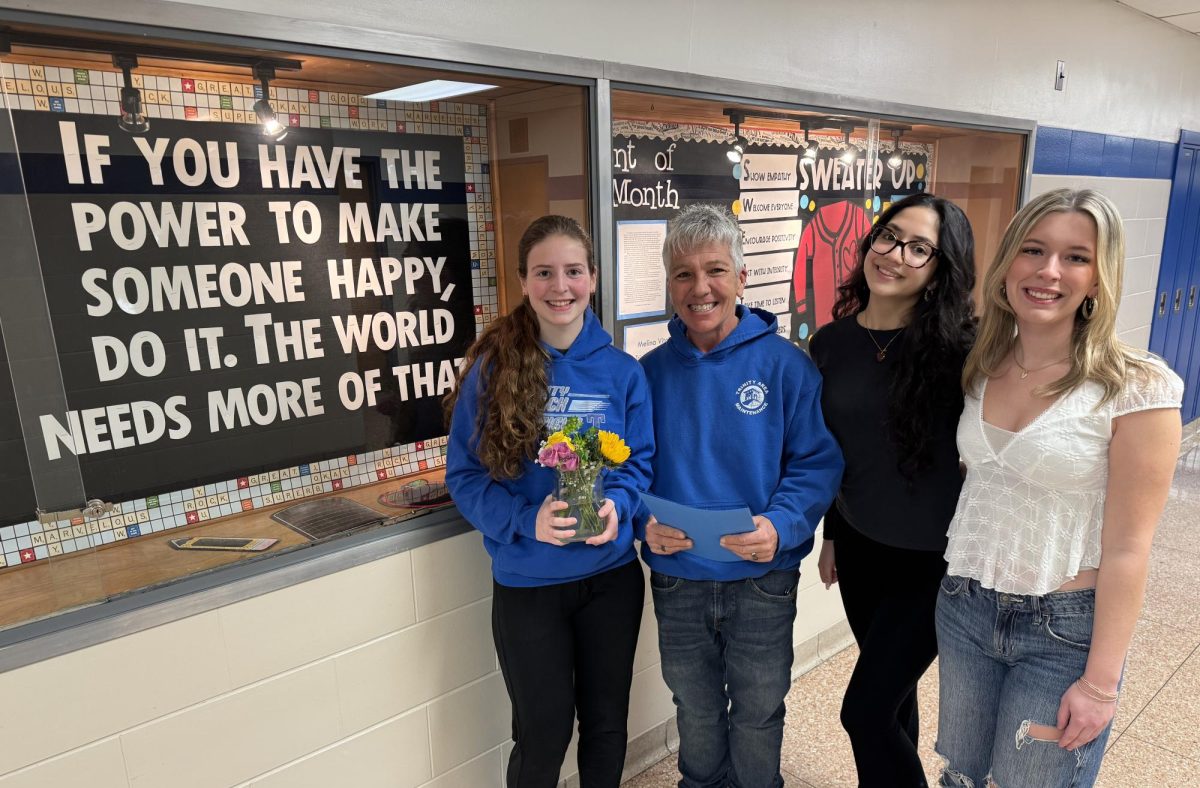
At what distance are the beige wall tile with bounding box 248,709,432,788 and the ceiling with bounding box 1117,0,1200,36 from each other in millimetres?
4955

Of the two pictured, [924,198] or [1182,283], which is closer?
[924,198]

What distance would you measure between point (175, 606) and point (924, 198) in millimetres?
1858

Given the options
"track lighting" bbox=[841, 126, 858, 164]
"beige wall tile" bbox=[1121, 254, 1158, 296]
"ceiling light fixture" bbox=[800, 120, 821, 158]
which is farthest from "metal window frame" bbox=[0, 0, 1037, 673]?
"beige wall tile" bbox=[1121, 254, 1158, 296]

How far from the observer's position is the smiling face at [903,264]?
1.70 m

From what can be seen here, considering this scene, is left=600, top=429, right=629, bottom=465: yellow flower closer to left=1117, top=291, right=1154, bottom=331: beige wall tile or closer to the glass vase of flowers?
the glass vase of flowers

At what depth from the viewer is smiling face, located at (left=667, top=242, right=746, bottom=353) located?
5.49ft

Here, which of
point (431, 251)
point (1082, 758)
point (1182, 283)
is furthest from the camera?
point (1182, 283)

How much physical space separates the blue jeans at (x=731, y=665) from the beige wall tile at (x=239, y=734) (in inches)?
33.1

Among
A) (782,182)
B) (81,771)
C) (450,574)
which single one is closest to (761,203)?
(782,182)

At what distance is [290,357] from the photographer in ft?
5.66

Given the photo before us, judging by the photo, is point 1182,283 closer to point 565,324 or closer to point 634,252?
point 634,252

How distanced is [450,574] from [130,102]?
4.16 feet

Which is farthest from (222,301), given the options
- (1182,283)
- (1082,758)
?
(1182,283)

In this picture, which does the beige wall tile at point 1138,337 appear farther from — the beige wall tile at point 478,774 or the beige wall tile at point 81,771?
the beige wall tile at point 81,771
